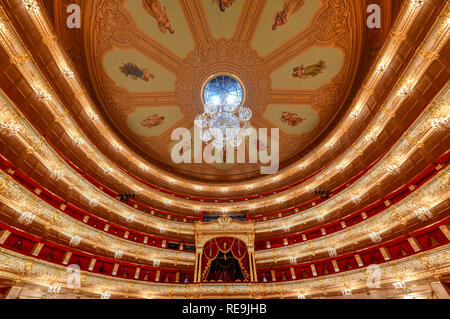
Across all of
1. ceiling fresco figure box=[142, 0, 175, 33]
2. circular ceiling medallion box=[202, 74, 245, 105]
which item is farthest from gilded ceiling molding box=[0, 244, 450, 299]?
ceiling fresco figure box=[142, 0, 175, 33]

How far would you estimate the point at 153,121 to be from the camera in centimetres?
1552

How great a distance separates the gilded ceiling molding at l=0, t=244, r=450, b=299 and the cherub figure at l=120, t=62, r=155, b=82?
36.1 ft

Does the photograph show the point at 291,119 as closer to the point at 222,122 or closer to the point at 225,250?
the point at 222,122

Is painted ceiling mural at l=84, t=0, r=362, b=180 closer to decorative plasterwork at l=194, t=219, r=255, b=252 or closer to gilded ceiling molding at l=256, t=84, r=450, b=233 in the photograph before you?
gilded ceiling molding at l=256, t=84, r=450, b=233

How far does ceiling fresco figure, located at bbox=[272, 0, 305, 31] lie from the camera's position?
10.6 metres

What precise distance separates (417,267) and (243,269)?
7.85 meters

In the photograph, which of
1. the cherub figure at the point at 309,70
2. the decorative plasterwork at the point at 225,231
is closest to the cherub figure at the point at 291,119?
the cherub figure at the point at 309,70

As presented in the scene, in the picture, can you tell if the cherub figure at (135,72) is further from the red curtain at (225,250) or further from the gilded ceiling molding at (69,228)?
the red curtain at (225,250)

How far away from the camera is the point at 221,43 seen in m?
12.6

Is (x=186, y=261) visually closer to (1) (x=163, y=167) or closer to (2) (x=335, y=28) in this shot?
(1) (x=163, y=167)

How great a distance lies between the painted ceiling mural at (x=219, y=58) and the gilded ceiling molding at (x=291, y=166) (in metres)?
1.74

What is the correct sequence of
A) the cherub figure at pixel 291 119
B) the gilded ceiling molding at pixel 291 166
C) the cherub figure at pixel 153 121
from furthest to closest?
the cherub figure at pixel 291 119
the cherub figure at pixel 153 121
the gilded ceiling molding at pixel 291 166

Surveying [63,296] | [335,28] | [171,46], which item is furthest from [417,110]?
[63,296]

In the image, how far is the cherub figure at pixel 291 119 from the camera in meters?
15.4
